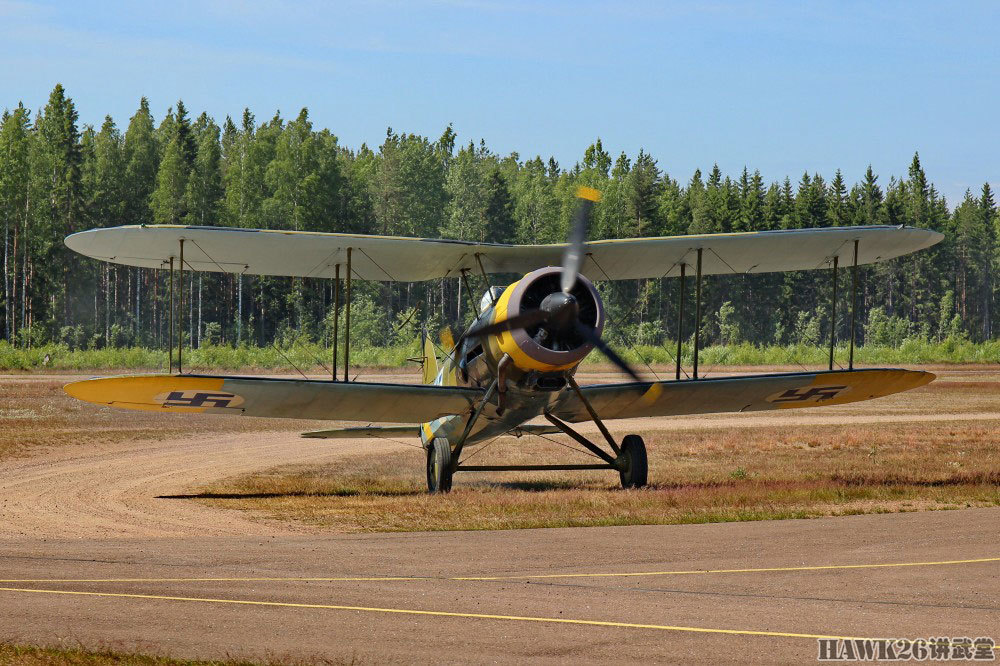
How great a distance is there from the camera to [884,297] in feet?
356

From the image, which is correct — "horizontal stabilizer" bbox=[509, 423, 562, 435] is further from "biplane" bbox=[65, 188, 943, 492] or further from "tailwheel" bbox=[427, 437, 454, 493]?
"tailwheel" bbox=[427, 437, 454, 493]

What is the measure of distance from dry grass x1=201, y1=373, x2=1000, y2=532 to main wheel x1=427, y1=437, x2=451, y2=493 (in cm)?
21

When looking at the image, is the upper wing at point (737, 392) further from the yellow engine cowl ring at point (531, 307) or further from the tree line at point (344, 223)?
the tree line at point (344, 223)

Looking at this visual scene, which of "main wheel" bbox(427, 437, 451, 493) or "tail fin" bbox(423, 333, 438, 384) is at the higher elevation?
"tail fin" bbox(423, 333, 438, 384)

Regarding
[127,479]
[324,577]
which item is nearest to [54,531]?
[324,577]

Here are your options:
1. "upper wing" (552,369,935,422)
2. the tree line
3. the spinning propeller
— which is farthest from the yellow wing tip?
the tree line

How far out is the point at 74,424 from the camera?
3050 centimetres

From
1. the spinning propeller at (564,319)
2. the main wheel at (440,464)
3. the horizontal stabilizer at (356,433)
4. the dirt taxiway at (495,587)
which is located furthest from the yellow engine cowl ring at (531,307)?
the horizontal stabilizer at (356,433)

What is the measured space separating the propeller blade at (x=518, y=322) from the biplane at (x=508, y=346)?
2 cm

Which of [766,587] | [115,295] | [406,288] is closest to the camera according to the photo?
[766,587]

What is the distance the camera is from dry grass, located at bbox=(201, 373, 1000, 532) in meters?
14.4

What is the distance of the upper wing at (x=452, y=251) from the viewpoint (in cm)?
1644

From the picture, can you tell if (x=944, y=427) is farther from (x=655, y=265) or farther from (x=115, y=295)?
(x=115, y=295)

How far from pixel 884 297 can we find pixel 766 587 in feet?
347
